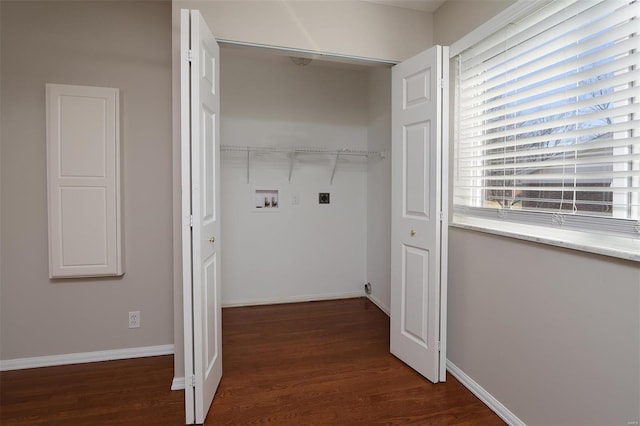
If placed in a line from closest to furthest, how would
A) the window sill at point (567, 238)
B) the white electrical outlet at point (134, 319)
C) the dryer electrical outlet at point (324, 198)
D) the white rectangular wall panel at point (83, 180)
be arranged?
1. the window sill at point (567, 238)
2. the white rectangular wall panel at point (83, 180)
3. the white electrical outlet at point (134, 319)
4. the dryer electrical outlet at point (324, 198)

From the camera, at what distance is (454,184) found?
2.29 metres

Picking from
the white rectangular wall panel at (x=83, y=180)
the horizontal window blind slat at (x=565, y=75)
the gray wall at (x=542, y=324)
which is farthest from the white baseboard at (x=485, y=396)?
the white rectangular wall panel at (x=83, y=180)

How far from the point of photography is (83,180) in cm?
232

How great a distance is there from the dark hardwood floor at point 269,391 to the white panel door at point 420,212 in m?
0.24

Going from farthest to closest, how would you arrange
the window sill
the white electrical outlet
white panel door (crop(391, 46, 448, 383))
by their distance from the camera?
1. the white electrical outlet
2. white panel door (crop(391, 46, 448, 383))
3. the window sill

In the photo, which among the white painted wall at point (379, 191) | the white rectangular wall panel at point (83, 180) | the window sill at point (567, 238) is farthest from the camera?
the white painted wall at point (379, 191)

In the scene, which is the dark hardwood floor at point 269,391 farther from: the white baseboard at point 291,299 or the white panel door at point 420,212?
the white baseboard at point 291,299

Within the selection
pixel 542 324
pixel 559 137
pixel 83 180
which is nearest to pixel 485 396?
pixel 542 324

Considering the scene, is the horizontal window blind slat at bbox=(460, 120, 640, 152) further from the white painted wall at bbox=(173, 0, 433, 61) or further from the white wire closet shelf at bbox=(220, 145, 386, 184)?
the white wire closet shelf at bbox=(220, 145, 386, 184)

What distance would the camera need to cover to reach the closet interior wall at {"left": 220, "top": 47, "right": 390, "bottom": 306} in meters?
3.51

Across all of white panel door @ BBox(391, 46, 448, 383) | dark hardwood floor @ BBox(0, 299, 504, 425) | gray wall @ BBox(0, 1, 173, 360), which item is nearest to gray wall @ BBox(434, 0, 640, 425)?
white panel door @ BBox(391, 46, 448, 383)

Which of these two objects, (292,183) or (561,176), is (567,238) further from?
(292,183)

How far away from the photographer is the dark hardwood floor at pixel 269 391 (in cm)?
185

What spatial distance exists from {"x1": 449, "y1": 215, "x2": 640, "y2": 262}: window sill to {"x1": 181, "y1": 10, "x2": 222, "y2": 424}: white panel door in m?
1.62
